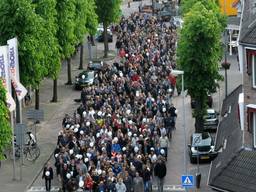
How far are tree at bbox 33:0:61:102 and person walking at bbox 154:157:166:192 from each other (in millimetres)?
15515

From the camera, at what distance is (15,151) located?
175 ft

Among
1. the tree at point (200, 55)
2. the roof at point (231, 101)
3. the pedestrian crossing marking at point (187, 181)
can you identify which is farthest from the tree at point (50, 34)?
the pedestrian crossing marking at point (187, 181)

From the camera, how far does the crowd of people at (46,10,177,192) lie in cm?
4519

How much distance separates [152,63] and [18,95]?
2287 centimetres

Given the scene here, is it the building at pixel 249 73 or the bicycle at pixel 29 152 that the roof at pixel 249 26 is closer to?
the building at pixel 249 73

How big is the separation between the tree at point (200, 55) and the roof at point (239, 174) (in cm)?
1648

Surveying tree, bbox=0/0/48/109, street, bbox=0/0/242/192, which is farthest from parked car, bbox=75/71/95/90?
tree, bbox=0/0/48/109

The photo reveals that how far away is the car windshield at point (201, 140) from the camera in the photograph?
50.9m

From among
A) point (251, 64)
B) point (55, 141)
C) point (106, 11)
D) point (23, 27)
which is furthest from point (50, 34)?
point (106, 11)

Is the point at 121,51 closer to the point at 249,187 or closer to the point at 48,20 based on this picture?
the point at 48,20

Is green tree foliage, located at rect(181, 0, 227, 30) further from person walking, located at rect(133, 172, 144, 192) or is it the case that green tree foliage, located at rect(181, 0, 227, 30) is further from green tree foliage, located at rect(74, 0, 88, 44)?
person walking, located at rect(133, 172, 144, 192)

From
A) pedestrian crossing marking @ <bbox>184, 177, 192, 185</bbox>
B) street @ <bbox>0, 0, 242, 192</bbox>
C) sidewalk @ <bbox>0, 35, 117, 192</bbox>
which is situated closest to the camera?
pedestrian crossing marking @ <bbox>184, 177, 192, 185</bbox>

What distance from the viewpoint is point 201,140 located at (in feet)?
168

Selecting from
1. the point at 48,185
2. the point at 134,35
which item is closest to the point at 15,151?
the point at 48,185
